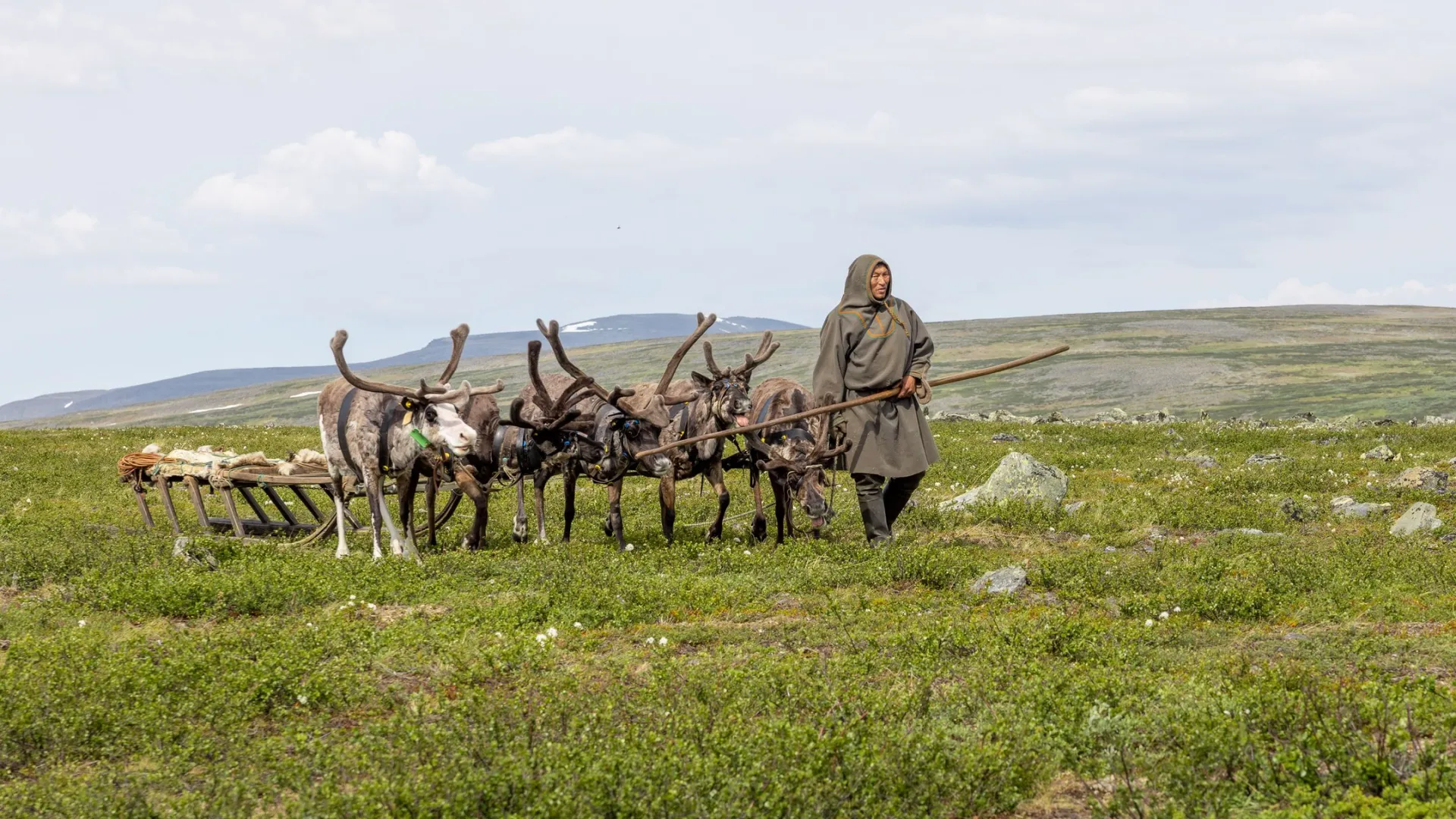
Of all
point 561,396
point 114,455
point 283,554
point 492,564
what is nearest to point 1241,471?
point 561,396

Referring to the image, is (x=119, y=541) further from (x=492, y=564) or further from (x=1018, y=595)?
(x=1018, y=595)

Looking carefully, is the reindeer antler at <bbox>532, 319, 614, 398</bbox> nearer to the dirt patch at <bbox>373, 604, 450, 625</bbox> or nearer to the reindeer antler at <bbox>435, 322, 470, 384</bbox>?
the reindeer antler at <bbox>435, 322, 470, 384</bbox>

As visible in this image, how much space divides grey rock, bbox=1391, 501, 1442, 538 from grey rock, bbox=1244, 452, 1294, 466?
246 inches

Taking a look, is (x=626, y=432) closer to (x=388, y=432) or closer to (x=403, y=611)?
(x=388, y=432)

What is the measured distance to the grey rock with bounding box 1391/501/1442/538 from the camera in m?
14.9

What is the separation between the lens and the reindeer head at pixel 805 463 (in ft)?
50.3

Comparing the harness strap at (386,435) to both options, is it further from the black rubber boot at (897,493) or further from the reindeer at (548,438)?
the black rubber boot at (897,493)

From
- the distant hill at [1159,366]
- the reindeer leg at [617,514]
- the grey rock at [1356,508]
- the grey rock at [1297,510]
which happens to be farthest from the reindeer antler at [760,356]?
the distant hill at [1159,366]

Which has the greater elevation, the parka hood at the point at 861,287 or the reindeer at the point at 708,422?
the parka hood at the point at 861,287

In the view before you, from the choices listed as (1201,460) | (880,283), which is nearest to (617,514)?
(880,283)

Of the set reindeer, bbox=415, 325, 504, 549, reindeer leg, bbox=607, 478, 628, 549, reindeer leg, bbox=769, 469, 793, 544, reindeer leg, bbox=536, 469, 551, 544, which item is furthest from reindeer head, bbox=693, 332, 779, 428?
reindeer leg, bbox=536, 469, 551, 544

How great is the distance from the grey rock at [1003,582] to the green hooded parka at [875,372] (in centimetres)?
192

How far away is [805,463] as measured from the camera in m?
15.3

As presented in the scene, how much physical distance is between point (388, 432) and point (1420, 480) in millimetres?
15718
